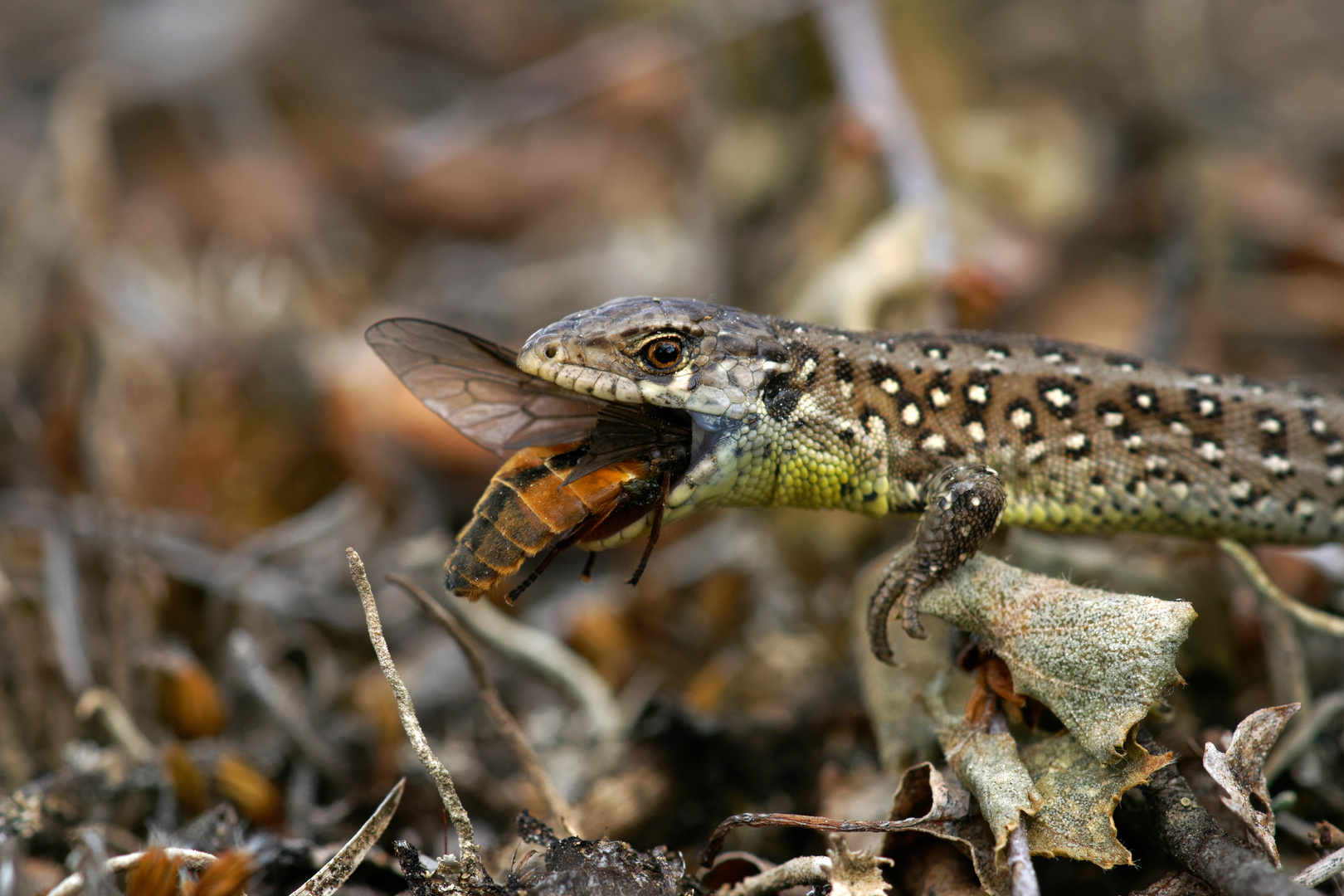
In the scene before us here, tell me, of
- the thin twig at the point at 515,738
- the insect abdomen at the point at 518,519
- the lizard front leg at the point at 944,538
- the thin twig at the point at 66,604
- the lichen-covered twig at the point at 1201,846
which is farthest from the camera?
the thin twig at the point at 66,604

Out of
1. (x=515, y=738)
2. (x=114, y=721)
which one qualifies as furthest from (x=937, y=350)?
(x=114, y=721)

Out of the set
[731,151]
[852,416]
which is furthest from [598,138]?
[852,416]

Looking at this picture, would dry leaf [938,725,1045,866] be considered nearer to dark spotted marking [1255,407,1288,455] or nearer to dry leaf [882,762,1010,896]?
dry leaf [882,762,1010,896]

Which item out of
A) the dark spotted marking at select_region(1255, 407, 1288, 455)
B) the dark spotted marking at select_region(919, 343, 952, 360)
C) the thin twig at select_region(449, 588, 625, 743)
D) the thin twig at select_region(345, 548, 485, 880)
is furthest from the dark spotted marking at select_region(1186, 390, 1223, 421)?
the thin twig at select_region(345, 548, 485, 880)

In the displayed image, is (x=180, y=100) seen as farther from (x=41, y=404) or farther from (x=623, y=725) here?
(x=623, y=725)

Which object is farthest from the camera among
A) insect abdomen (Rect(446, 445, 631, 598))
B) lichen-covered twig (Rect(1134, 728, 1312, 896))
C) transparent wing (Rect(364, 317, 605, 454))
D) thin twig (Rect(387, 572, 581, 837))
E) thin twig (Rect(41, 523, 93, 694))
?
thin twig (Rect(41, 523, 93, 694))

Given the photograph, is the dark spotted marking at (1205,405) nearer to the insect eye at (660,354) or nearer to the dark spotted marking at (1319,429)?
the dark spotted marking at (1319,429)

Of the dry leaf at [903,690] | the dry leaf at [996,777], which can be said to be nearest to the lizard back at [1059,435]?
the dry leaf at [903,690]
